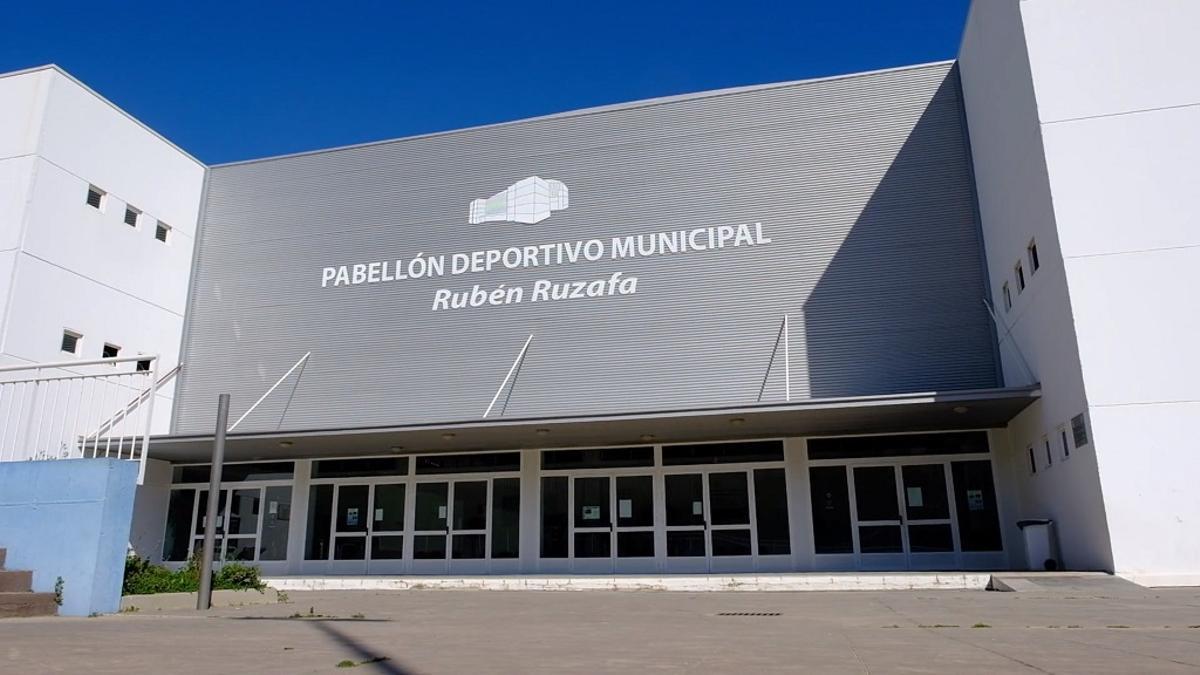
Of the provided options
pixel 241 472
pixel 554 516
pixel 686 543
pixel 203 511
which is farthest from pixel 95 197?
pixel 686 543

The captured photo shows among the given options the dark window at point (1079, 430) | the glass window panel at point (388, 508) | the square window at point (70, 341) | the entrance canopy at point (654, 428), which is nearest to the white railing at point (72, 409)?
the square window at point (70, 341)

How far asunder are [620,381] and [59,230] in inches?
434

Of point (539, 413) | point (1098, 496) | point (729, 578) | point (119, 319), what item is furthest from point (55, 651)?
point (119, 319)

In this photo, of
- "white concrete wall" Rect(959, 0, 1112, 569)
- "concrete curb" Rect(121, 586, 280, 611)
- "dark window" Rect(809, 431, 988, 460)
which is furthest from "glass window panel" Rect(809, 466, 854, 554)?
"concrete curb" Rect(121, 586, 280, 611)

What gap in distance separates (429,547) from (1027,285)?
11.8 m

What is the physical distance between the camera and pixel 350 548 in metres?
17.7

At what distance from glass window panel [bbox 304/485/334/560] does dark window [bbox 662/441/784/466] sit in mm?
7050

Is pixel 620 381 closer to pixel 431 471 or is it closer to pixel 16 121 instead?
pixel 431 471

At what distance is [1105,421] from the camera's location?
1083 cm

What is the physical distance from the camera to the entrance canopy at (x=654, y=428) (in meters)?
13.4

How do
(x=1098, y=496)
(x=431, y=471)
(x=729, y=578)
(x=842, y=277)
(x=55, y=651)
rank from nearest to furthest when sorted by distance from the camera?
(x=55, y=651) < (x=1098, y=496) < (x=729, y=578) < (x=842, y=277) < (x=431, y=471)

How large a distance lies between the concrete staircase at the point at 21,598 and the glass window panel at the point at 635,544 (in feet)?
33.3

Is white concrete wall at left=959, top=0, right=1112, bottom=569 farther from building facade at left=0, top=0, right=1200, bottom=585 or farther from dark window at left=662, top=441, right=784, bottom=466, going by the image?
dark window at left=662, top=441, right=784, bottom=466

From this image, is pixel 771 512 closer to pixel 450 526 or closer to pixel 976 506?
pixel 976 506
